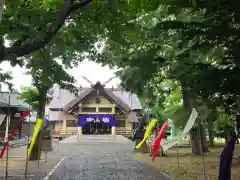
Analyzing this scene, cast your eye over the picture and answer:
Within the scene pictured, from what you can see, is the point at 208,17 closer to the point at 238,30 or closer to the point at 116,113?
the point at 238,30

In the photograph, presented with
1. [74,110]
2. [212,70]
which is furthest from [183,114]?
[74,110]

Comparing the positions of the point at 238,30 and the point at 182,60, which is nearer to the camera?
the point at 238,30

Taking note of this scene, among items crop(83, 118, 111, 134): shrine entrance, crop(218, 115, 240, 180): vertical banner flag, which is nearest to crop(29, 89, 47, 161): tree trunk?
crop(218, 115, 240, 180): vertical banner flag

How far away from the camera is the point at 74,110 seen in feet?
133

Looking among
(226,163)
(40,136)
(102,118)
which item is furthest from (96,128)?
(226,163)

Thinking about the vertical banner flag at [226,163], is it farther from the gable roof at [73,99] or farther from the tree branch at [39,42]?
the gable roof at [73,99]

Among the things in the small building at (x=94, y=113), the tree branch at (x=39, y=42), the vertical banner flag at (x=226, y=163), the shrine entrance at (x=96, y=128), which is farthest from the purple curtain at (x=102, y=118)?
the vertical banner flag at (x=226, y=163)

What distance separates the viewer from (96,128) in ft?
141

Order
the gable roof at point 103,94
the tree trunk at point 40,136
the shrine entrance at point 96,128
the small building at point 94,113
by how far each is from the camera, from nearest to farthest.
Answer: the tree trunk at point 40,136
the gable roof at point 103,94
the small building at point 94,113
the shrine entrance at point 96,128

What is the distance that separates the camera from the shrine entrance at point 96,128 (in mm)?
42906

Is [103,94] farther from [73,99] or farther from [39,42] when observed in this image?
[39,42]

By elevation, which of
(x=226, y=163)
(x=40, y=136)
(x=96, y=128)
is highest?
(x=96, y=128)

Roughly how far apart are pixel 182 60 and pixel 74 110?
123 feet

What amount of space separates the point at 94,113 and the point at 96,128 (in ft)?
9.16
